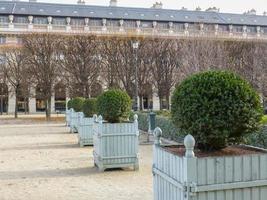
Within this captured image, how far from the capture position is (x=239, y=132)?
233 inches

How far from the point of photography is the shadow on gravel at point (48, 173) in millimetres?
11888

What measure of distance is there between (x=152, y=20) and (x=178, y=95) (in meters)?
71.4

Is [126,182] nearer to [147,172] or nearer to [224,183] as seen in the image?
[147,172]

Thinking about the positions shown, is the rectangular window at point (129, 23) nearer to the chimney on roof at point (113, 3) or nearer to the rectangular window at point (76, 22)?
the chimney on roof at point (113, 3)

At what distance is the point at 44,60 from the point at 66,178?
35.3 m

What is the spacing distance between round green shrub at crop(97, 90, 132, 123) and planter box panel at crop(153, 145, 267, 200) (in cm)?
705

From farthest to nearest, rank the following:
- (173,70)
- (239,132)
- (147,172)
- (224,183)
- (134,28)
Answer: (134,28) → (173,70) → (147,172) → (239,132) → (224,183)

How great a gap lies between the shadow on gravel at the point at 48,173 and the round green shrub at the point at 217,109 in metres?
6.53

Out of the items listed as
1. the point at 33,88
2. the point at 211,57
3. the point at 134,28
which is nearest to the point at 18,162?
the point at 211,57

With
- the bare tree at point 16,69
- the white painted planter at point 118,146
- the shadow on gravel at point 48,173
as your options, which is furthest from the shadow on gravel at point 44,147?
the bare tree at point 16,69

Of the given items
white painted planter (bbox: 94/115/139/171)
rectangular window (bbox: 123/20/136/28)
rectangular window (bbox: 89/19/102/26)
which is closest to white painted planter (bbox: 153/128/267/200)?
white painted planter (bbox: 94/115/139/171)

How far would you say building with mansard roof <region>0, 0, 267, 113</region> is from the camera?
69.9m

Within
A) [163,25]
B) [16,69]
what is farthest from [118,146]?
[163,25]

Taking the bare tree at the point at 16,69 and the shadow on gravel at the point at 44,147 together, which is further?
the bare tree at the point at 16,69
